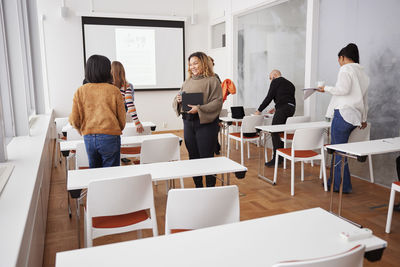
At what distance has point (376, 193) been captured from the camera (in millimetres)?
3900

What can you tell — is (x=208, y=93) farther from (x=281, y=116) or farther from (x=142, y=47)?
(x=142, y=47)

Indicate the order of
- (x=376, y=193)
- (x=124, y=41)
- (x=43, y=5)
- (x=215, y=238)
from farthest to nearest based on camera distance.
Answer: (x=124, y=41) → (x=43, y=5) → (x=376, y=193) → (x=215, y=238)

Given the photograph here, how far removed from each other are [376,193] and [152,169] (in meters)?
2.85

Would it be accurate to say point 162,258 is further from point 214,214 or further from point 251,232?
point 214,214

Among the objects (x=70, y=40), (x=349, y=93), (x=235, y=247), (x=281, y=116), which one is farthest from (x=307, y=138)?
(x=70, y=40)

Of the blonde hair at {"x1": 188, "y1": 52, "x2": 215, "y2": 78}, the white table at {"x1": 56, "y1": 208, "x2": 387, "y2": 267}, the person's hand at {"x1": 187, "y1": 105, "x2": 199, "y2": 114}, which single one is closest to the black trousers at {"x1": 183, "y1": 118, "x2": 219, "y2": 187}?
the person's hand at {"x1": 187, "y1": 105, "x2": 199, "y2": 114}

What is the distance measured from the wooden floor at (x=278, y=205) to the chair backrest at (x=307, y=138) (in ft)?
1.89

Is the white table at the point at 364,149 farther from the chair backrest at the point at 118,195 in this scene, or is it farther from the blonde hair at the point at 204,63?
the chair backrest at the point at 118,195

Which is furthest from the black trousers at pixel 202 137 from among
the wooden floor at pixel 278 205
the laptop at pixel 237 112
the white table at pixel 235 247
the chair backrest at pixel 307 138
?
the laptop at pixel 237 112

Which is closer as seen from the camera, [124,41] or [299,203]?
[299,203]

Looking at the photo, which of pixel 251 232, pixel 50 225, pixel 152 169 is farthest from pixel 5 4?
pixel 251 232

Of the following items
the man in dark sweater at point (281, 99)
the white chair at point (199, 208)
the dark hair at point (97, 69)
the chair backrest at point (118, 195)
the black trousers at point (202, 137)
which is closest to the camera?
the white chair at point (199, 208)

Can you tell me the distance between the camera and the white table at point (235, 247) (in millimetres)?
1216

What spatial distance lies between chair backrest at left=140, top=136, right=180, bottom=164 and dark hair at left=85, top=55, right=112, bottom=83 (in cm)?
74
